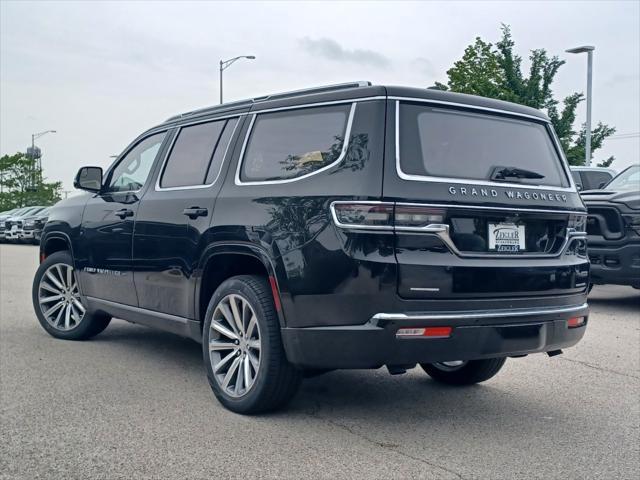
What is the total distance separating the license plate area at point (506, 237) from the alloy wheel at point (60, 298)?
4259 millimetres

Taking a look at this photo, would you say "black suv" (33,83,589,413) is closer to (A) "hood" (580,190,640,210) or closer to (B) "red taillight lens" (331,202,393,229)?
(B) "red taillight lens" (331,202,393,229)

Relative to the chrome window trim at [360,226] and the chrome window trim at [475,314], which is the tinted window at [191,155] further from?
the chrome window trim at [475,314]

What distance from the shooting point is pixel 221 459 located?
4117 millimetres

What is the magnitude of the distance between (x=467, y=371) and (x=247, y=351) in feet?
5.65

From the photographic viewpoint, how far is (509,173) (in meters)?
4.75

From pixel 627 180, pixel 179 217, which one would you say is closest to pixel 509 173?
pixel 179 217

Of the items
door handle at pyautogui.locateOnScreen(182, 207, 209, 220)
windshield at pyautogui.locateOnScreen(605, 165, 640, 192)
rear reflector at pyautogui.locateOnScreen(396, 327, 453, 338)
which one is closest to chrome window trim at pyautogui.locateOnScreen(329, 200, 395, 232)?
rear reflector at pyautogui.locateOnScreen(396, 327, 453, 338)

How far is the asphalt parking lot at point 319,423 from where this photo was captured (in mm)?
4051

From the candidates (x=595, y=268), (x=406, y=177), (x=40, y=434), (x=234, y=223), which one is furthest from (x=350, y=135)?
(x=595, y=268)

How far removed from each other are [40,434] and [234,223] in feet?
5.45

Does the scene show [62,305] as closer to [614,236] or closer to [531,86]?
[614,236]

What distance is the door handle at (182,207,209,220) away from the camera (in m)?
5.38

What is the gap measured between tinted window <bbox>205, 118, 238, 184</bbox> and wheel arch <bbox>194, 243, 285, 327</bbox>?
57 centimetres

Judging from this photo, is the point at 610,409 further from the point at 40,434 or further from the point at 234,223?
the point at 40,434
